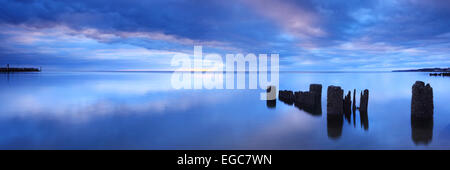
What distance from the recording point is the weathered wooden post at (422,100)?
6.99 metres

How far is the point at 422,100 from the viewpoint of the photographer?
715 cm

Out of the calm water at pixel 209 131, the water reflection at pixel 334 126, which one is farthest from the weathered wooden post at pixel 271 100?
the water reflection at pixel 334 126

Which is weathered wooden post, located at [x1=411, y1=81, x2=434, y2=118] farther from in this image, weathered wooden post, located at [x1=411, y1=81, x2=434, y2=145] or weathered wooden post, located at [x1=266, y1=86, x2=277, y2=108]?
weathered wooden post, located at [x1=266, y1=86, x2=277, y2=108]

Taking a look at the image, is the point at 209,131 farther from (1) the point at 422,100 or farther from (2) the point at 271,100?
(1) the point at 422,100

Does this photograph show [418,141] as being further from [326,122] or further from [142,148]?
[142,148]

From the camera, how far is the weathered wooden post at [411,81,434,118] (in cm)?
699

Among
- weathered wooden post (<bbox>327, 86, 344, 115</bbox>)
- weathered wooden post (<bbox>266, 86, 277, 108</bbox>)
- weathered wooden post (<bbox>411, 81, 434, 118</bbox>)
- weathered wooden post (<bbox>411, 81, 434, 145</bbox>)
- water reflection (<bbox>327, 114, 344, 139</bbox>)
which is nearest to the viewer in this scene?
water reflection (<bbox>327, 114, 344, 139</bbox>)

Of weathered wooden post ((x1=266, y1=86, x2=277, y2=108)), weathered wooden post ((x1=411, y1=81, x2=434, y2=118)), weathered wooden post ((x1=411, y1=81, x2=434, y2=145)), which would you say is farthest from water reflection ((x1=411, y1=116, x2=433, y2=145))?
weathered wooden post ((x1=266, y1=86, x2=277, y2=108))

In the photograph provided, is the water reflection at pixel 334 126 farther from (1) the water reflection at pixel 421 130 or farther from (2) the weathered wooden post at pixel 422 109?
(2) the weathered wooden post at pixel 422 109
